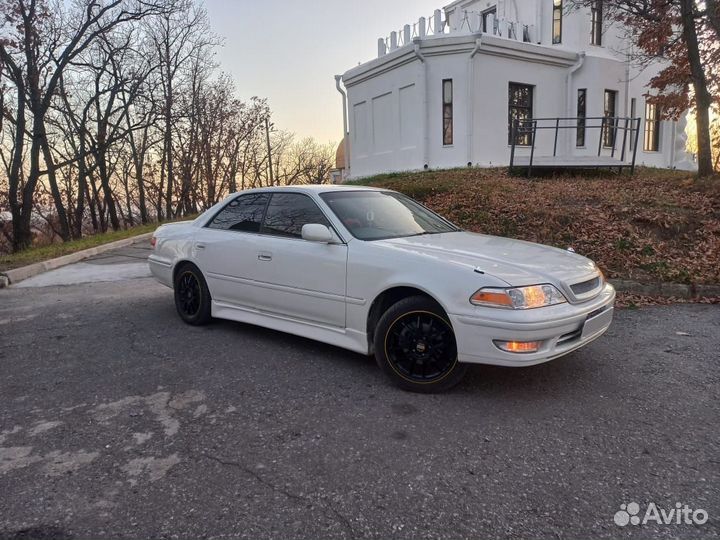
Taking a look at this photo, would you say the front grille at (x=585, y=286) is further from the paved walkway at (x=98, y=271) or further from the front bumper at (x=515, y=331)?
the paved walkway at (x=98, y=271)

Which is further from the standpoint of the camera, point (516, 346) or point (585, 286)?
point (585, 286)

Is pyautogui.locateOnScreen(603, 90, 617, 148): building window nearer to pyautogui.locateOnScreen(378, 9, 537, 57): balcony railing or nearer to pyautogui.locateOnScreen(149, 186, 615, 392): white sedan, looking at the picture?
pyautogui.locateOnScreen(378, 9, 537, 57): balcony railing

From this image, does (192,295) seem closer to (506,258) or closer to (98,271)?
(506,258)

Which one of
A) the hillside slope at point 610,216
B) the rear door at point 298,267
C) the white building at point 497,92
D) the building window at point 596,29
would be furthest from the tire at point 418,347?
the building window at point 596,29

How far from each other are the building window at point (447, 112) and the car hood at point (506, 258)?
36.6 ft

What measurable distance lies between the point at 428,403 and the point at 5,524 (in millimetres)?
2365

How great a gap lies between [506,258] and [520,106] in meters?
13.3

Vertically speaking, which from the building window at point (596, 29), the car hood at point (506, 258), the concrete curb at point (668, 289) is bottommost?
the concrete curb at point (668, 289)

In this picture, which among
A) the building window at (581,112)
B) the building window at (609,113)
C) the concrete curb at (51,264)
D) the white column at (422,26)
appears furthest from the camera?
the building window at (609,113)

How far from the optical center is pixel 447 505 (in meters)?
2.35

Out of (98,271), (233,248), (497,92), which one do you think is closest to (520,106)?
(497,92)

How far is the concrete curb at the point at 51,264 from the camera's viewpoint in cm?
872

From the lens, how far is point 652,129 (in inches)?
715

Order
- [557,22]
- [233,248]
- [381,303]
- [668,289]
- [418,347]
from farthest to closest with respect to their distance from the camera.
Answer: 1. [557,22]
2. [668,289]
3. [233,248]
4. [381,303]
5. [418,347]
